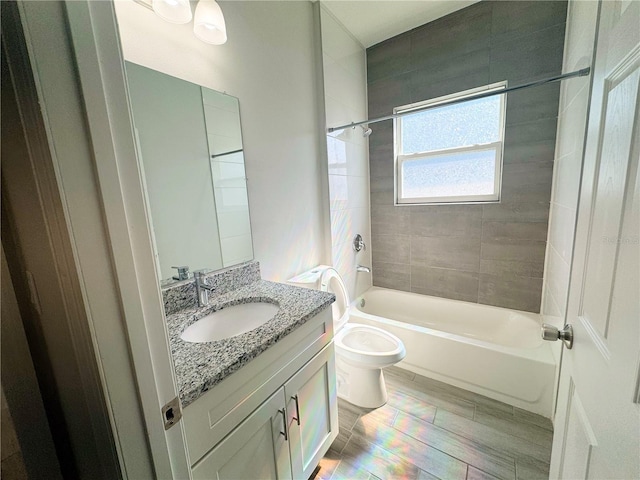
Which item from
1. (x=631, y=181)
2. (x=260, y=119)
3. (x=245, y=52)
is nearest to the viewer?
(x=631, y=181)

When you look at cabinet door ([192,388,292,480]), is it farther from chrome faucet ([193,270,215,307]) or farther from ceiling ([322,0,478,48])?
ceiling ([322,0,478,48])

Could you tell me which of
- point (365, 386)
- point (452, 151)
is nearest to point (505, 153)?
point (452, 151)

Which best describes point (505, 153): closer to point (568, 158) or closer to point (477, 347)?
point (568, 158)

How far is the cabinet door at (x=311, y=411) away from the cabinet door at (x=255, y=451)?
48 millimetres

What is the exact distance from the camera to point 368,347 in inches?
68.7

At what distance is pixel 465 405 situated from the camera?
164 cm

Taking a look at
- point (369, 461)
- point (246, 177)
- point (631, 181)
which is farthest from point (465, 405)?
point (246, 177)

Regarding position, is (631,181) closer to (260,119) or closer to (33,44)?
(33,44)

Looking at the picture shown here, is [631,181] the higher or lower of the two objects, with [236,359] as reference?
higher

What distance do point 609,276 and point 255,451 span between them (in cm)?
109

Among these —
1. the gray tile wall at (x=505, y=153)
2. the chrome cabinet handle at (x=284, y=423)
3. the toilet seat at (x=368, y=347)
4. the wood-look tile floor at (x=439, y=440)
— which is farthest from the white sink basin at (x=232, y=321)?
the gray tile wall at (x=505, y=153)

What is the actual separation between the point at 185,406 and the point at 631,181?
41.8 inches

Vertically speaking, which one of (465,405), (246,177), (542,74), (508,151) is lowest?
(465,405)

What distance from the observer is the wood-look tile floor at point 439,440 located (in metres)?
1.26
